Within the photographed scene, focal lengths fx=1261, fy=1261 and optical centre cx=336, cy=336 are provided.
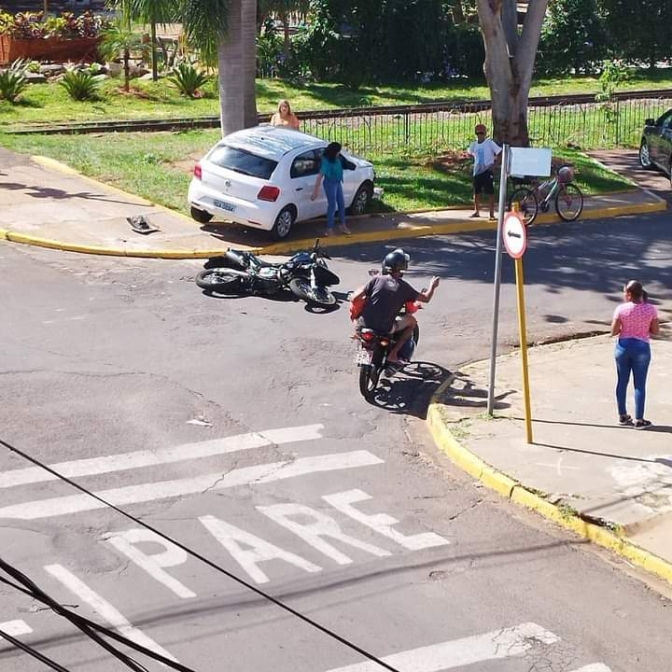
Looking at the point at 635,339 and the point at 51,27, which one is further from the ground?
the point at 51,27

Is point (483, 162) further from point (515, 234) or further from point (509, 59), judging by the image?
point (515, 234)

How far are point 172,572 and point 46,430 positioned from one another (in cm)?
327

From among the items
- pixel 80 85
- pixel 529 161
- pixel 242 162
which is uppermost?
pixel 80 85

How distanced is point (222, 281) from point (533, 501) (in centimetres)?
710

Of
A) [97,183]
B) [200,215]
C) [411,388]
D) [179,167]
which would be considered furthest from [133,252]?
[411,388]

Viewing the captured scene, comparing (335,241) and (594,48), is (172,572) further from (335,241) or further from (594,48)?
(594,48)

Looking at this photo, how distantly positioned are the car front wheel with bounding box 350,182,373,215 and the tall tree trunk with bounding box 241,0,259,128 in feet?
10.9

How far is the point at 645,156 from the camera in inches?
1062

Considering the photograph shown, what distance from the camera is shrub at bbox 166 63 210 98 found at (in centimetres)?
3512

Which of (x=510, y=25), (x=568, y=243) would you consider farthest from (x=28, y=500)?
(x=510, y=25)

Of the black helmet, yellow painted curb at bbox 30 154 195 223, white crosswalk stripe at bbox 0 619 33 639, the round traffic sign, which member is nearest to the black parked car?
yellow painted curb at bbox 30 154 195 223

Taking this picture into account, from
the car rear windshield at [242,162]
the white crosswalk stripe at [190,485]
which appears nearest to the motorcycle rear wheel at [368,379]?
the white crosswalk stripe at [190,485]

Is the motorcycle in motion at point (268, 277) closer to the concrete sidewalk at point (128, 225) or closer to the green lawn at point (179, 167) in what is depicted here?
the concrete sidewalk at point (128, 225)

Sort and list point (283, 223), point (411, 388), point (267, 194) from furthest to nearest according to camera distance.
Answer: point (283, 223) → point (267, 194) → point (411, 388)
